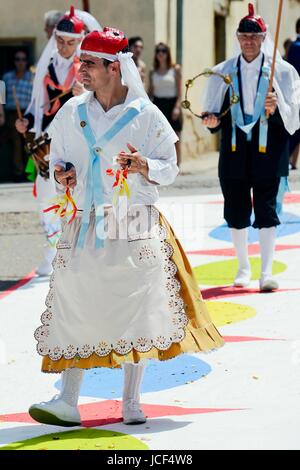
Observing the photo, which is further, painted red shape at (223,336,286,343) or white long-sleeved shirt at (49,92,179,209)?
painted red shape at (223,336,286,343)

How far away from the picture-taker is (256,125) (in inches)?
344

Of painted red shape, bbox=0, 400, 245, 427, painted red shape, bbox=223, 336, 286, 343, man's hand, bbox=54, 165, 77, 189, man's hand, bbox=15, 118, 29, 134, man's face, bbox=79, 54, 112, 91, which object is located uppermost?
man's face, bbox=79, 54, 112, 91

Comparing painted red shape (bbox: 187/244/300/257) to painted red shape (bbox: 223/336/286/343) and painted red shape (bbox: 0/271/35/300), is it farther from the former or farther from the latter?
painted red shape (bbox: 223/336/286/343)

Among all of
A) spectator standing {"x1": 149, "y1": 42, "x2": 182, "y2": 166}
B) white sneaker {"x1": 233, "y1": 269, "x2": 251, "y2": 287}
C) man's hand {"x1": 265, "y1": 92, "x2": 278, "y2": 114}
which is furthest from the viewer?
spectator standing {"x1": 149, "y1": 42, "x2": 182, "y2": 166}

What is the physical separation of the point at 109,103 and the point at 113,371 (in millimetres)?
1686

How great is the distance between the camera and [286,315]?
311 inches

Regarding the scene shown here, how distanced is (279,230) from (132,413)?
5.57m

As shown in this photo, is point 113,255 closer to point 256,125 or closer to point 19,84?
point 256,125

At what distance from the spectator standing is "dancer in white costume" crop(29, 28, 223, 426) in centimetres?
1141

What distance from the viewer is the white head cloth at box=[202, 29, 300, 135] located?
28.5ft

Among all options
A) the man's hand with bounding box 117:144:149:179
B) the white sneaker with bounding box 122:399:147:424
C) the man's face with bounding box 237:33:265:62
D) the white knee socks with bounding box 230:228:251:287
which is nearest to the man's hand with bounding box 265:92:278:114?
the man's face with bounding box 237:33:265:62

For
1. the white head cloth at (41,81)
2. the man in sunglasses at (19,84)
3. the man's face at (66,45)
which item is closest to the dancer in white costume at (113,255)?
the man's face at (66,45)

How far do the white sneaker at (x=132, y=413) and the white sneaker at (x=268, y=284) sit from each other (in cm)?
307

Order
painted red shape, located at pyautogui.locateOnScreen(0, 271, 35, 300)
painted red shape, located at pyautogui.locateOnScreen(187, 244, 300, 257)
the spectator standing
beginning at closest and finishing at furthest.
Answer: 1. painted red shape, located at pyautogui.locateOnScreen(0, 271, 35, 300)
2. painted red shape, located at pyautogui.locateOnScreen(187, 244, 300, 257)
3. the spectator standing
